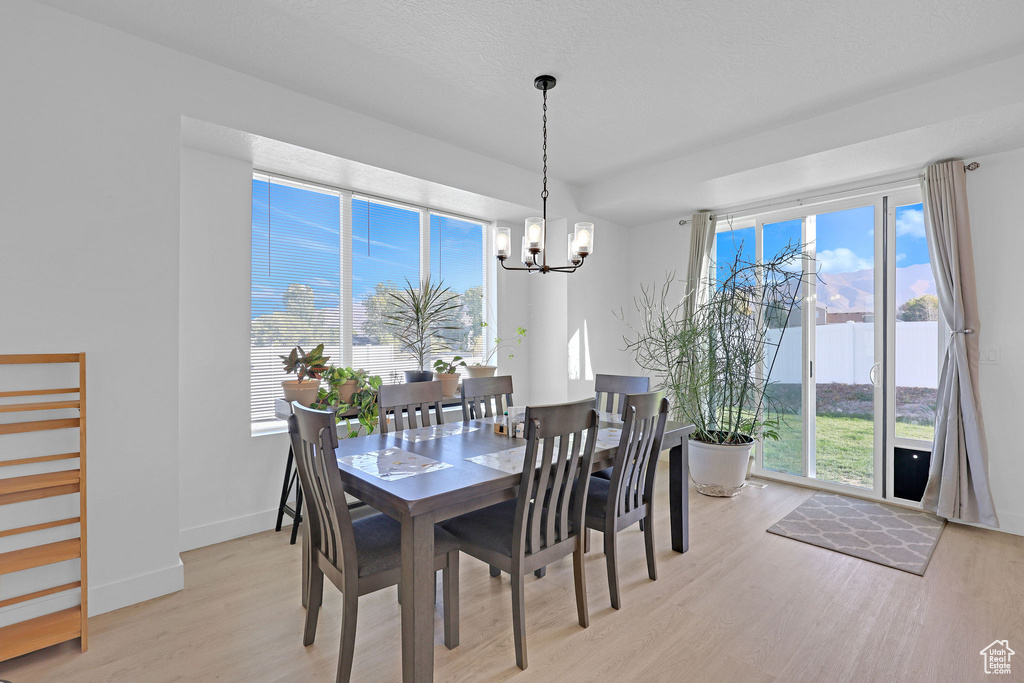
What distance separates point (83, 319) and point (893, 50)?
4274 mm

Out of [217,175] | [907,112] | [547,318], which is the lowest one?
[547,318]

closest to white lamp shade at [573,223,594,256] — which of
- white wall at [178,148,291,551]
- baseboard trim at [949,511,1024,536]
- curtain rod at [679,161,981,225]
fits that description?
white wall at [178,148,291,551]

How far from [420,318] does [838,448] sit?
3.73m

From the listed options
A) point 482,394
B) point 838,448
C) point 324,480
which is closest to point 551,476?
point 324,480

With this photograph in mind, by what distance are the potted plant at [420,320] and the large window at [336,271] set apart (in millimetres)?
76

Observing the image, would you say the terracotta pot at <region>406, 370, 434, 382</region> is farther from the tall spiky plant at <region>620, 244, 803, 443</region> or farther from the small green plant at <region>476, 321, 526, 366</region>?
the tall spiky plant at <region>620, 244, 803, 443</region>

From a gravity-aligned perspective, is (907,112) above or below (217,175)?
above

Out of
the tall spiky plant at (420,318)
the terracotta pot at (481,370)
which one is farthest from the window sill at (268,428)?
the terracotta pot at (481,370)

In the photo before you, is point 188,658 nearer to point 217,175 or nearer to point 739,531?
point 217,175

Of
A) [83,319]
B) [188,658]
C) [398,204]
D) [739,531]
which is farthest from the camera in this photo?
[398,204]

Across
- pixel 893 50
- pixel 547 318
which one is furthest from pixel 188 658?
pixel 893 50

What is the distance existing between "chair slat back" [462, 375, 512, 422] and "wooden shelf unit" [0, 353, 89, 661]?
1.94 meters

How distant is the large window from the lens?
11.3ft

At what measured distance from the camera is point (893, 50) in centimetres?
254
